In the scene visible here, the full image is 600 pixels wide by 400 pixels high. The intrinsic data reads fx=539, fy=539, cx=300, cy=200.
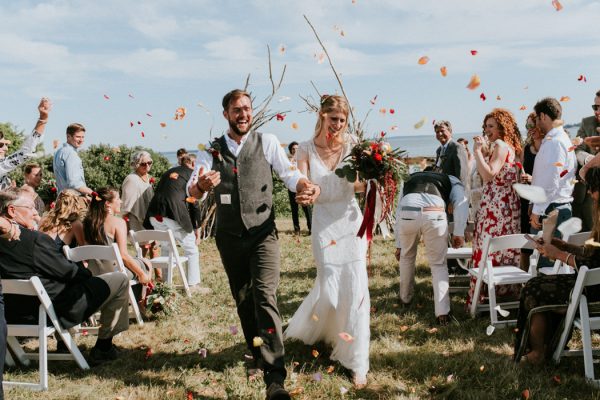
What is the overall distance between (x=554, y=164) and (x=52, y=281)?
196 inches

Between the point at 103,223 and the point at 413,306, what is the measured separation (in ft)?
12.1

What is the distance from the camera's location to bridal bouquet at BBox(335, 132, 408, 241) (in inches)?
165

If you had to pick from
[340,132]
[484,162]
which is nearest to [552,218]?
[484,162]

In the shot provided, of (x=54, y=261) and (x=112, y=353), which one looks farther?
(x=112, y=353)

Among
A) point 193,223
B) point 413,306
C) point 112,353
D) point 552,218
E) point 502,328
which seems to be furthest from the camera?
point 193,223

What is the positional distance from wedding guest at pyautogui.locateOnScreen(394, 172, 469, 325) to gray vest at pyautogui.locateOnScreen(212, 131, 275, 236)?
1992 mm

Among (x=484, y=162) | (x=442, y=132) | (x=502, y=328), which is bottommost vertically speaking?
(x=502, y=328)

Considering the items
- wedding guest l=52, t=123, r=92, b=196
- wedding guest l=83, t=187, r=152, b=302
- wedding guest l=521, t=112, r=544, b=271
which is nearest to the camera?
wedding guest l=83, t=187, r=152, b=302

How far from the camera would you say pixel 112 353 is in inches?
198

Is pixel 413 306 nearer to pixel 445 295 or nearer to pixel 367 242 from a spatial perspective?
pixel 445 295

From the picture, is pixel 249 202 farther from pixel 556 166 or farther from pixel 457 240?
pixel 556 166

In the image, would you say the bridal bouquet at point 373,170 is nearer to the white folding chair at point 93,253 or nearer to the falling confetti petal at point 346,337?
the falling confetti petal at point 346,337

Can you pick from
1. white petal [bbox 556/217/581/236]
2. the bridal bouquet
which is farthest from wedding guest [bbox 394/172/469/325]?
white petal [bbox 556/217/581/236]

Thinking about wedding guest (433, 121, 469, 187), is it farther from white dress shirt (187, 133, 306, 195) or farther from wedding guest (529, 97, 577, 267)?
white dress shirt (187, 133, 306, 195)
